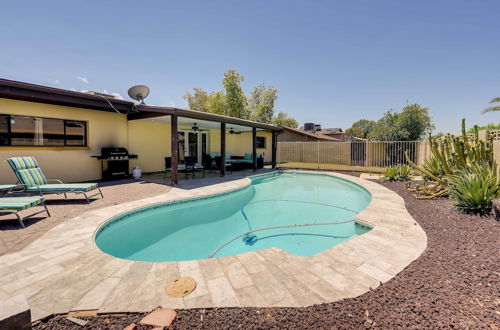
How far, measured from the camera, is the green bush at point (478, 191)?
16.0 feet

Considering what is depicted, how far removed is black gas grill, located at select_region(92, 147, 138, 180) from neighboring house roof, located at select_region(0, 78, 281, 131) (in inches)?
70.0

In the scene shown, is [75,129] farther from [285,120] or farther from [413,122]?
[285,120]

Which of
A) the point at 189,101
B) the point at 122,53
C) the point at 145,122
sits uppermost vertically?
the point at 189,101

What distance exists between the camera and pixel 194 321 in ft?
6.47

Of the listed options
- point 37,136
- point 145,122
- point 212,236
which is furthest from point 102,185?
point 212,236

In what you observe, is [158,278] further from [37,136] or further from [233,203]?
[37,136]

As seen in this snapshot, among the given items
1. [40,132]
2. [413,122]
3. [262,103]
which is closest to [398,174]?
[413,122]

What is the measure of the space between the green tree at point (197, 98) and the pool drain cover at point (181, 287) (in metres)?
34.5

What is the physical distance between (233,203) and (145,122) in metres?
7.27

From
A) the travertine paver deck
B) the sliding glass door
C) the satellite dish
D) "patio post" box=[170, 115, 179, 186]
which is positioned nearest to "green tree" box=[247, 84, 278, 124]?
the sliding glass door

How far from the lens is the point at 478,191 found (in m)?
4.86

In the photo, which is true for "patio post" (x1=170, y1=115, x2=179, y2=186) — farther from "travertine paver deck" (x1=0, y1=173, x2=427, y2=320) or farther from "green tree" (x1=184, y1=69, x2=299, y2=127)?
"green tree" (x1=184, y1=69, x2=299, y2=127)

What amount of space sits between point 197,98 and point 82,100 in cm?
2941

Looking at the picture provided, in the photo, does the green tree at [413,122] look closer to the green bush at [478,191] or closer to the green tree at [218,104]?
the green bush at [478,191]
